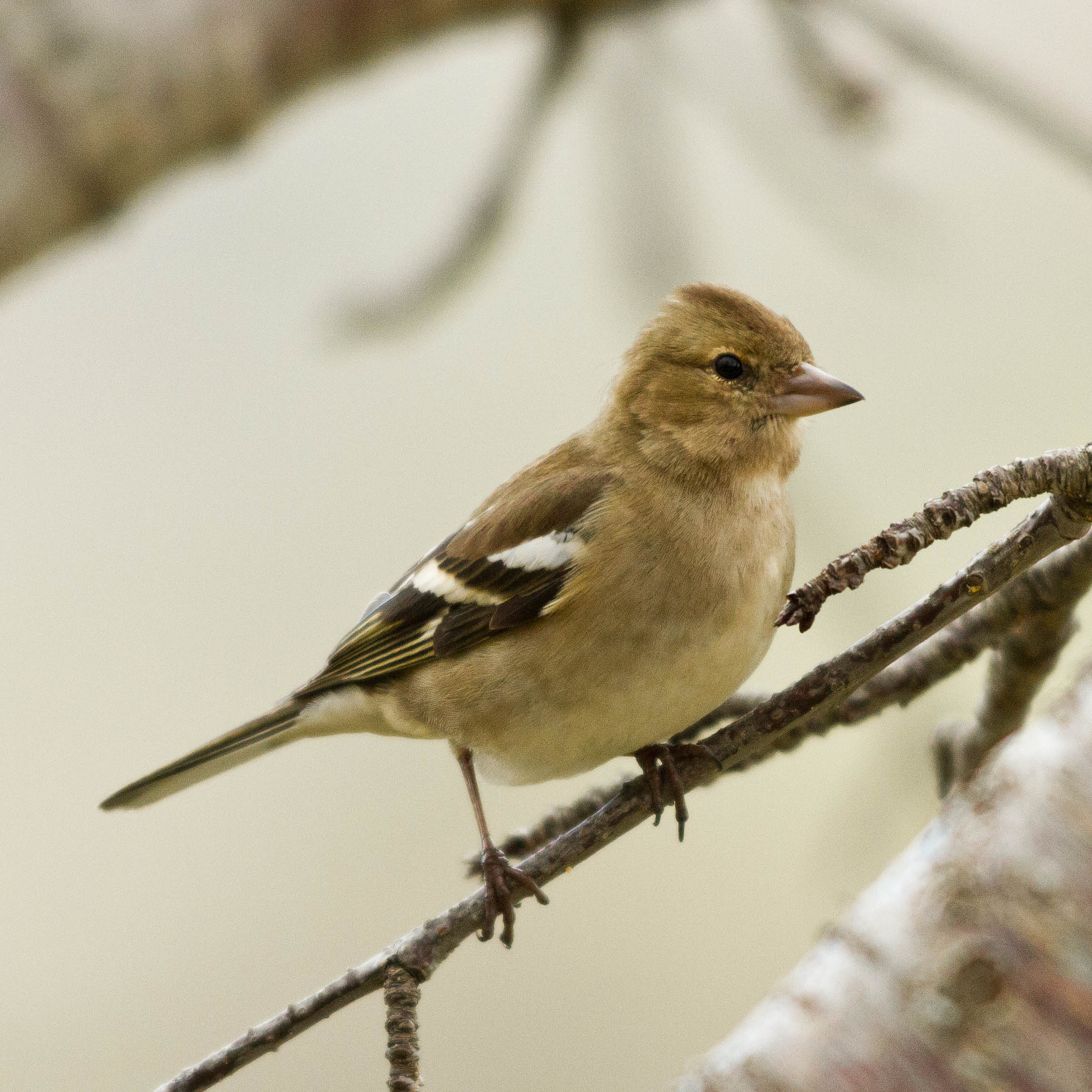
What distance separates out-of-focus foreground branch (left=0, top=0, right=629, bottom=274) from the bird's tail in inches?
42.3

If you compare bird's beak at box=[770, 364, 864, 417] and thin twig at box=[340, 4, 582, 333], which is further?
thin twig at box=[340, 4, 582, 333]

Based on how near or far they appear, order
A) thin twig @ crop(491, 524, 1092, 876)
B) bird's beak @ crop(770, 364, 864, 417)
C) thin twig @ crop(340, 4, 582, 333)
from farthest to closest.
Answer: thin twig @ crop(340, 4, 582, 333), bird's beak @ crop(770, 364, 864, 417), thin twig @ crop(491, 524, 1092, 876)

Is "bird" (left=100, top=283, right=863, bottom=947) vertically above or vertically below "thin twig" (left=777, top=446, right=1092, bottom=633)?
above

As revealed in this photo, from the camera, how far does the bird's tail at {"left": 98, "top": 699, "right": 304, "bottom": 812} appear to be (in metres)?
2.42

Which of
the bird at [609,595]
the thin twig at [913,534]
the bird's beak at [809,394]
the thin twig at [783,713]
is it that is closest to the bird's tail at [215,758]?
the bird at [609,595]

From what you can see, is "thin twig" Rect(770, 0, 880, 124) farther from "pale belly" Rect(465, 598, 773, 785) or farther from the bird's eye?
"pale belly" Rect(465, 598, 773, 785)

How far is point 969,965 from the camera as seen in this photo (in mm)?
930

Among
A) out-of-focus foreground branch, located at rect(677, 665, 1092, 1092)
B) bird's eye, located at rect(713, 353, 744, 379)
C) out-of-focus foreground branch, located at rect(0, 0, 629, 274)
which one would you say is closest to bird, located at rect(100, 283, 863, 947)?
bird's eye, located at rect(713, 353, 744, 379)

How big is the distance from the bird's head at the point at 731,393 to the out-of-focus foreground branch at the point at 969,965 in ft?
4.24

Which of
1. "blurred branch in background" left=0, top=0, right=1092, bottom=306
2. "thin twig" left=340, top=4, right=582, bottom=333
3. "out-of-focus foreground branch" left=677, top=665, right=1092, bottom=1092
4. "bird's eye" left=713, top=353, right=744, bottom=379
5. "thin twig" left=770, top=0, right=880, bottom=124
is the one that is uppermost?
"blurred branch in background" left=0, top=0, right=1092, bottom=306

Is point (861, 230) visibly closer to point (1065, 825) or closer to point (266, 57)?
point (266, 57)

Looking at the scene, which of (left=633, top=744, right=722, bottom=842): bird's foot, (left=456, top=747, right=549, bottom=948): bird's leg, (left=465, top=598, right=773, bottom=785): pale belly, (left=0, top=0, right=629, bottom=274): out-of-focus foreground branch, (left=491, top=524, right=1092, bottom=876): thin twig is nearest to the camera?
(left=491, top=524, right=1092, bottom=876): thin twig

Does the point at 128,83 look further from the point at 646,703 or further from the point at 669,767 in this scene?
the point at 669,767

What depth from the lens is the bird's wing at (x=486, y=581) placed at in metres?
2.33
